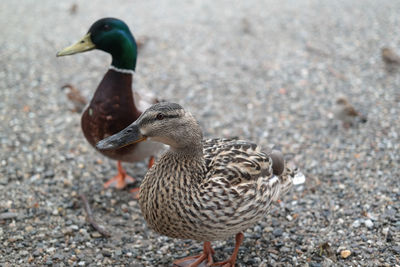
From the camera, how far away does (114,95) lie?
12.8ft

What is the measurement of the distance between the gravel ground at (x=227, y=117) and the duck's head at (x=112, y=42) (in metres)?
1.27

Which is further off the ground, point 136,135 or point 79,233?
point 136,135

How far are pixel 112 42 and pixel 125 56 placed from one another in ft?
0.59

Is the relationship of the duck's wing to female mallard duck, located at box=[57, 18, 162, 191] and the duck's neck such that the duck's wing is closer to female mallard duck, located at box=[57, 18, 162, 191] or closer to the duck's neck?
female mallard duck, located at box=[57, 18, 162, 191]

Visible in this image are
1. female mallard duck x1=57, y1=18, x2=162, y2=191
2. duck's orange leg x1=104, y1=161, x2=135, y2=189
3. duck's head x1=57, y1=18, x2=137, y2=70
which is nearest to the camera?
female mallard duck x1=57, y1=18, x2=162, y2=191

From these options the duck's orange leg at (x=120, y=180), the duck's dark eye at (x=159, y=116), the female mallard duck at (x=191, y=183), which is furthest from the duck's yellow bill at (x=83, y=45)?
the duck's dark eye at (x=159, y=116)

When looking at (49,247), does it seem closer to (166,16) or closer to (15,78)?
(15,78)

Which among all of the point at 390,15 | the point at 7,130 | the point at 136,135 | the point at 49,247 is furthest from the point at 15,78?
the point at 390,15

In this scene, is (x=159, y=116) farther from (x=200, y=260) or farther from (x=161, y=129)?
(x=200, y=260)

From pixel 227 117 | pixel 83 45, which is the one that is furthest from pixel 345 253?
pixel 83 45

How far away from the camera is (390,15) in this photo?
7859mm

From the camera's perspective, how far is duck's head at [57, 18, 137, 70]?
403cm

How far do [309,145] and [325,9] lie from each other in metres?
4.20

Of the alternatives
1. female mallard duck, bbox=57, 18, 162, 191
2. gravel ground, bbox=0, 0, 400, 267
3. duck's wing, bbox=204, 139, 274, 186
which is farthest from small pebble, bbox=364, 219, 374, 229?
female mallard duck, bbox=57, 18, 162, 191
